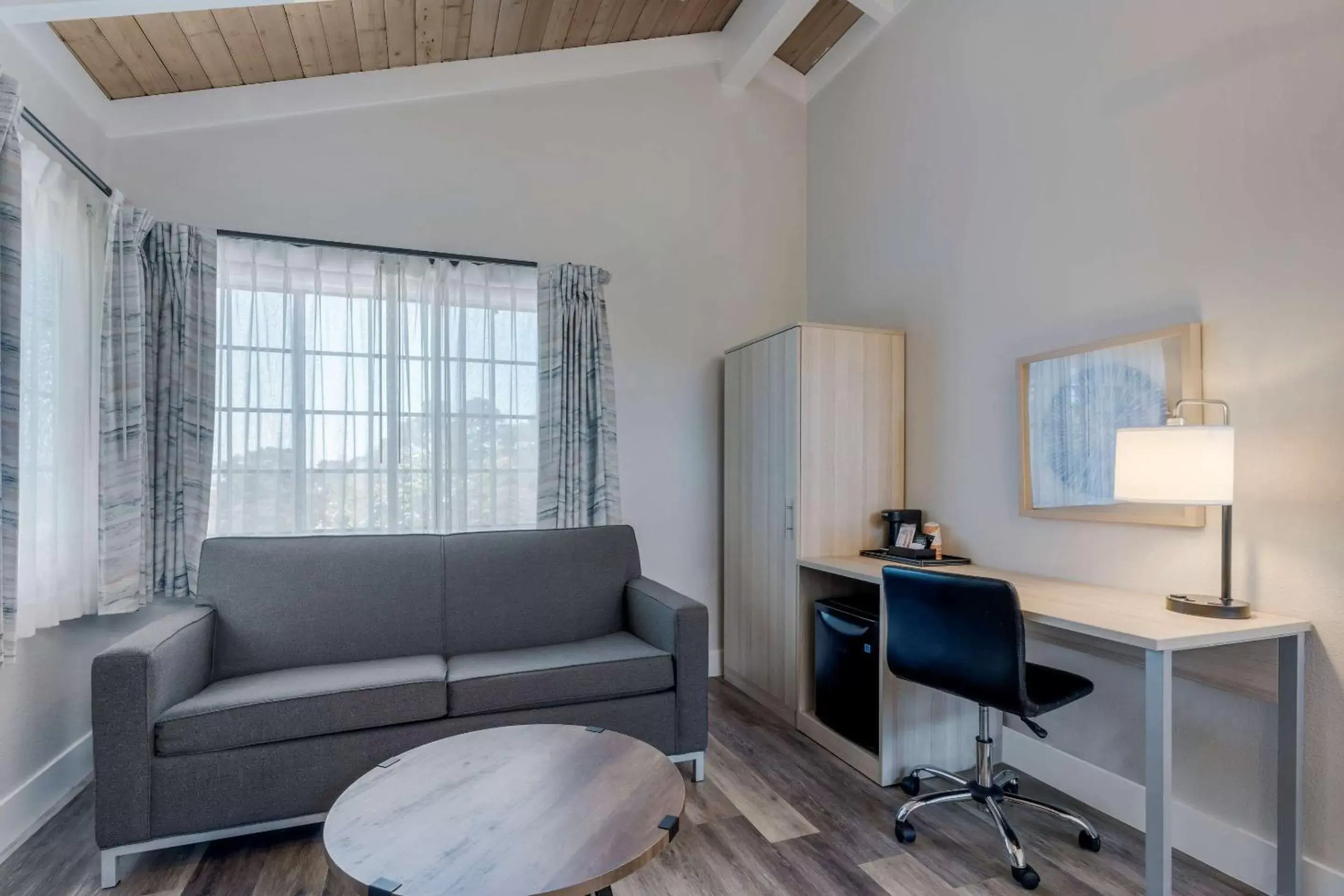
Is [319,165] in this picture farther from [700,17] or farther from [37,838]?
[37,838]

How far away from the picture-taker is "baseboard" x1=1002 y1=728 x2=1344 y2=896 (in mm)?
1748

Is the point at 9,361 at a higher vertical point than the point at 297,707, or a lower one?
higher

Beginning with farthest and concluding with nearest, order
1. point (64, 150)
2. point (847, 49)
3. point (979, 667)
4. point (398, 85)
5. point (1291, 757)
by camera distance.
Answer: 1. point (847, 49)
2. point (398, 85)
3. point (64, 150)
4. point (979, 667)
5. point (1291, 757)

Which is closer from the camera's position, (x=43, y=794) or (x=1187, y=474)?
(x=1187, y=474)

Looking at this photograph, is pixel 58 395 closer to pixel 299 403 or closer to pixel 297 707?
pixel 299 403

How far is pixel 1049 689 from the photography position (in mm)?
1979

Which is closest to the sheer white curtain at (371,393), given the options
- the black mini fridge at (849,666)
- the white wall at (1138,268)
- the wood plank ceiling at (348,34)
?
the wood plank ceiling at (348,34)

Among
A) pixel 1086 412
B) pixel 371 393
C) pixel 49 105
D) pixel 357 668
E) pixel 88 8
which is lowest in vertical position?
pixel 357 668

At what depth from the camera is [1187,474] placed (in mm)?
1751

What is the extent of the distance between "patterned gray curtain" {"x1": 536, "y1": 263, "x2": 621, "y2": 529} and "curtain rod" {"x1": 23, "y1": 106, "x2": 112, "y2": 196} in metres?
1.65

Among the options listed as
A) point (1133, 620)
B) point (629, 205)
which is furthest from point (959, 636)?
point (629, 205)

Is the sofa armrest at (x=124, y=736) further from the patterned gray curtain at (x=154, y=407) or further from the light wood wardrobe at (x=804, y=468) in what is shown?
the light wood wardrobe at (x=804, y=468)

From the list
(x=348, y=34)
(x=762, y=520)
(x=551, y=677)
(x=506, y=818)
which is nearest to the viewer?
(x=506, y=818)

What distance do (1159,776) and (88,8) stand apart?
352 centimetres
